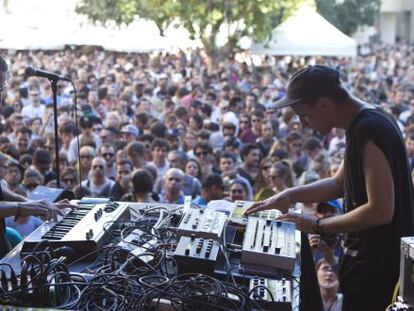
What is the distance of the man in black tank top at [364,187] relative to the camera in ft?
9.36

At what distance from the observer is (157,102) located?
12.8 m

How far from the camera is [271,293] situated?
7.28ft

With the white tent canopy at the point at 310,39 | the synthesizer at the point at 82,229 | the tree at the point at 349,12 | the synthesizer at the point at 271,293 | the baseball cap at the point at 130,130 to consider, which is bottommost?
the baseball cap at the point at 130,130

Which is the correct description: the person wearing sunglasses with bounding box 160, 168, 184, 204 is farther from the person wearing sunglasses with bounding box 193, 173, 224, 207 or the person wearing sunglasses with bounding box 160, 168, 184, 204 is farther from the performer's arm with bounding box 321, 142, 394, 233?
the performer's arm with bounding box 321, 142, 394, 233

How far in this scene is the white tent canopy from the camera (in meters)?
13.7

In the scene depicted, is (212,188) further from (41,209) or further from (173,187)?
(41,209)

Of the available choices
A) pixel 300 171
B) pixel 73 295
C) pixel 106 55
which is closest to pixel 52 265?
pixel 73 295

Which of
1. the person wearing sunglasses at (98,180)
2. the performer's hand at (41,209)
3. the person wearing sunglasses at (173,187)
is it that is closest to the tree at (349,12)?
the person wearing sunglasses at (98,180)

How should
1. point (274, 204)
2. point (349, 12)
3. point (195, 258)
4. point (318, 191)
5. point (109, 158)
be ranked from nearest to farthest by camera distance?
point (195, 258) < point (274, 204) < point (318, 191) < point (109, 158) < point (349, 12)

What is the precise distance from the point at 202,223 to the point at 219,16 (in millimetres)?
14510

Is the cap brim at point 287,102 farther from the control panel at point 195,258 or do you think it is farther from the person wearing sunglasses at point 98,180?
the person wearing sunglasses at point 98,180

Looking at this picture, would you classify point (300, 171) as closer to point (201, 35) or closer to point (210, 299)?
point (210, 299)

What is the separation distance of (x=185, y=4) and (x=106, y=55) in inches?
352

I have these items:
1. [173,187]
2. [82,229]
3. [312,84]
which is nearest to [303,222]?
[312,84]
